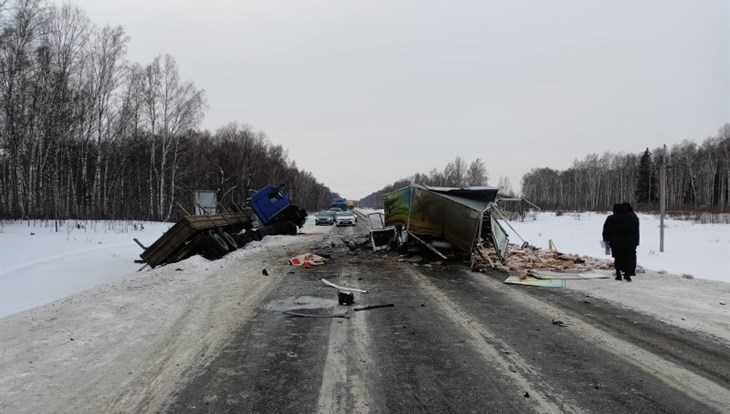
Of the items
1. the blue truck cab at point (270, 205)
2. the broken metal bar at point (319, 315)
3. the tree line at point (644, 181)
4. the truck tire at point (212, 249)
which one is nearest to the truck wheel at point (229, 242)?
the truck tire at point (212, 249)

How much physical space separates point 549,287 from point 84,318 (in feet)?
27.2

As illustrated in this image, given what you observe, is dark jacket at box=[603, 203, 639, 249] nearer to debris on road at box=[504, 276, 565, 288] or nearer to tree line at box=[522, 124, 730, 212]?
debris on road at box=[504, 276, 565, 288]

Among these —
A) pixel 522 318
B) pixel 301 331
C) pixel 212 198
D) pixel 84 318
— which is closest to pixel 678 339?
pixel 522 318

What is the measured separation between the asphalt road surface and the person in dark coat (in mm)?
2880

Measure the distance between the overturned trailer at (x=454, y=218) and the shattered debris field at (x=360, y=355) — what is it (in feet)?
14.2

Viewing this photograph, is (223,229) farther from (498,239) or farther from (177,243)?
(498,239)

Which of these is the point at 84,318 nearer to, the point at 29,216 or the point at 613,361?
the point at 613,361

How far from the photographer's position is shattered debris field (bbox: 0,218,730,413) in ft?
12.0

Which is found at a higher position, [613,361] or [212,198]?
[212,198]

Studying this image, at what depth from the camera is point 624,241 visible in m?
9.97

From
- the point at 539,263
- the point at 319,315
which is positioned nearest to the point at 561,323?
the point at 319,315

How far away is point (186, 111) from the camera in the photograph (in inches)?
1464

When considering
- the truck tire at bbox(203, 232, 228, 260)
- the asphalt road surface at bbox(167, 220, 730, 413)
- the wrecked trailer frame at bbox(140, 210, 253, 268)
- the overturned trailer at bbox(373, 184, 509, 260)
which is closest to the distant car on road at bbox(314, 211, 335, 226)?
the overturned trailer at bbox(373, 184, 509, 260)

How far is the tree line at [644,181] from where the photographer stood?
70500 millimetres
